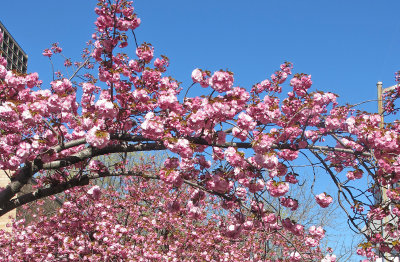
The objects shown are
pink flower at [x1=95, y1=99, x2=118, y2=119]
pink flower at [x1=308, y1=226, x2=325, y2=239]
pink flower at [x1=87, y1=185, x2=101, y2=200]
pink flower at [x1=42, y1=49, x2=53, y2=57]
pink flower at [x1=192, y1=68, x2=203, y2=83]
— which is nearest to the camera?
pink flower at [x1=95, y1=99, x2=118, y2=119]

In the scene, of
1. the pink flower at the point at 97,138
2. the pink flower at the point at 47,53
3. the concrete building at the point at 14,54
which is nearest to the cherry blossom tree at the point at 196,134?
the pink flower at the point at 97,138

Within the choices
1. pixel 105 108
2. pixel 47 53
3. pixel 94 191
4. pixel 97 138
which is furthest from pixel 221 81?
pixel 47 53

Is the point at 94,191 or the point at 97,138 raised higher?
Answer: the point at 94,191

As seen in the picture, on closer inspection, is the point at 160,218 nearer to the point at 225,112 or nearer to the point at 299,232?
the point at 299,232

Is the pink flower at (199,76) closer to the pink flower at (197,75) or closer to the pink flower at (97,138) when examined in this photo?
the pink flower at (197,75)

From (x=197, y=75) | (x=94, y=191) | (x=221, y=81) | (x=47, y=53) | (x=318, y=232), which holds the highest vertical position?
(x=47, y=53)

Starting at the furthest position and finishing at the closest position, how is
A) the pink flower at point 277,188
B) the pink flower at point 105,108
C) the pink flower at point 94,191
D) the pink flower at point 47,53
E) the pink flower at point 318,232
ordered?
the pink flower at point 47,53 → the pink flower at point 94,191 → the pink flower at point 318,232 → the pink flower at point 277,188 → the pink flower at point 105,108

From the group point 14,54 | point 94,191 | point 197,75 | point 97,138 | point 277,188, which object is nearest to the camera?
point 97,138

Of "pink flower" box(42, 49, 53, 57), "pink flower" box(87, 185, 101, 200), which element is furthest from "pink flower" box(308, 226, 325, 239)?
"pink flower" box(42, 49, 53, 57)

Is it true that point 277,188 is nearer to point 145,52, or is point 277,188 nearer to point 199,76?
point 199,76

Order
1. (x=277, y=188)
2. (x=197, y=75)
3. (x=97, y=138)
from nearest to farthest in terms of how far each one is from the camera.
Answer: (x=97, y=138) < (x=277, y=188) < (x=197, y=75)

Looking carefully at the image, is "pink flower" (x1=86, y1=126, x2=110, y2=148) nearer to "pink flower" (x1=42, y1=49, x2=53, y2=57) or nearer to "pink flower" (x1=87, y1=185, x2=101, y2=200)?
"pink flower" (x1=87, y1=185, x2=101, y2=200)

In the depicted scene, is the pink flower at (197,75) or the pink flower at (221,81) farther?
the pink flower at (197,75)

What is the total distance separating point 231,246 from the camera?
12.4m
